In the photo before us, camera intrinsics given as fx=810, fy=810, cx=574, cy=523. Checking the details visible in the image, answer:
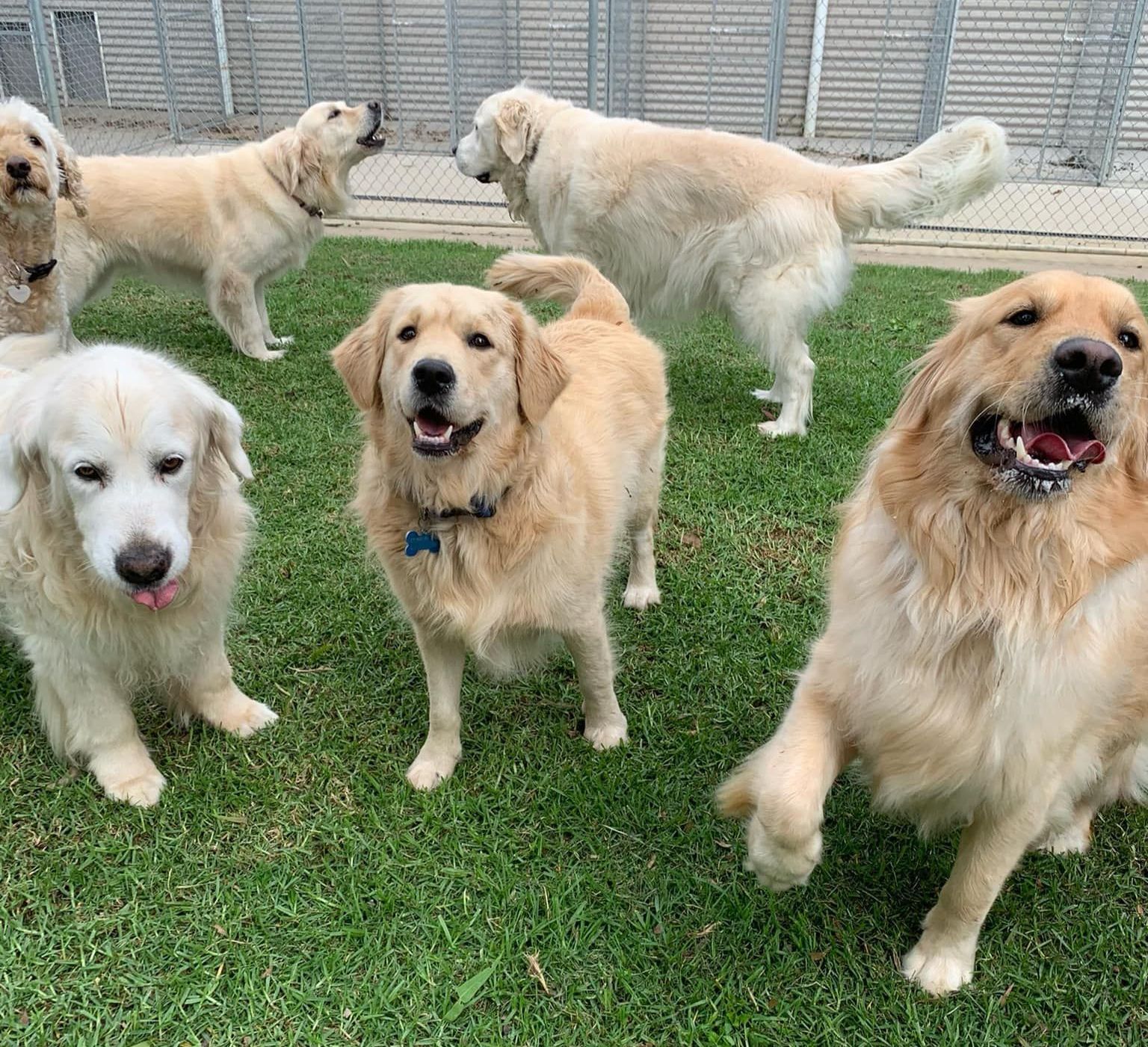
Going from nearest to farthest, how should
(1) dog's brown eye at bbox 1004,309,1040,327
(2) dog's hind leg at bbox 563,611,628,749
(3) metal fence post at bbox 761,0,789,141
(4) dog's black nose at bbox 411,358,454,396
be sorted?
(1) dog's brown eye at bbox 1004,309,1040,327 → (4) dog's black nose at bbox 411,358,454,396 → (2) dog's hind leg at bbox 563,611,628,749 → (3) metal fence post at bbox 761,0,789,141

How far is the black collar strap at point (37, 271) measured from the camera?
4574 mm

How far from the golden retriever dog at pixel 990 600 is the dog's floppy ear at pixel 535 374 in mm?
964

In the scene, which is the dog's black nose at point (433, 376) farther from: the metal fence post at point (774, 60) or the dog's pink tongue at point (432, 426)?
the metal fence post at point (774, 60)

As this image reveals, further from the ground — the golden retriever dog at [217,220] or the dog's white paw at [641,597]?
the golden retriever dog at [217,220]

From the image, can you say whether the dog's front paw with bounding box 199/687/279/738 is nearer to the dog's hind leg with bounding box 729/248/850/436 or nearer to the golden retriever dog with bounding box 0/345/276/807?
the golden retriever dog with bounding box 0/345/276/807

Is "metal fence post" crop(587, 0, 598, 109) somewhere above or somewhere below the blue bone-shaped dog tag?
above

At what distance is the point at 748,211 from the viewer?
514 centimetres

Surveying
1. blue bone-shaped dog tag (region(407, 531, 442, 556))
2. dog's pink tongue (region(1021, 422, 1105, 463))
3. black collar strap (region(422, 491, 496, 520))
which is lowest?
blue bone-shaped dog tag (region(407, 531, 442, 556))

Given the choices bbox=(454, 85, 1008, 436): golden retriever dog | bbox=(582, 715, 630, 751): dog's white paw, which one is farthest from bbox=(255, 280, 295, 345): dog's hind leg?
bbox=(582, 715, 630, 751): dog's white paw

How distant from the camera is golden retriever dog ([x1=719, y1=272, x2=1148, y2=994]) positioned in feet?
5.37

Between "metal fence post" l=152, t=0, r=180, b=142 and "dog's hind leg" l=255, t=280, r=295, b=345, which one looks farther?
"metal fence post" l=152, t=0, r=180, b=142

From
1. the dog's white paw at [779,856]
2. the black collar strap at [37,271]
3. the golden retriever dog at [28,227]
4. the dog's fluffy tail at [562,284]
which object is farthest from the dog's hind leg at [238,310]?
the dog's white paw at [779,856]

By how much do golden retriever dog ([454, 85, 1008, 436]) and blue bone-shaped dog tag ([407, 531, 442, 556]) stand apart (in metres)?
3.26

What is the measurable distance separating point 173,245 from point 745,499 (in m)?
4.90
